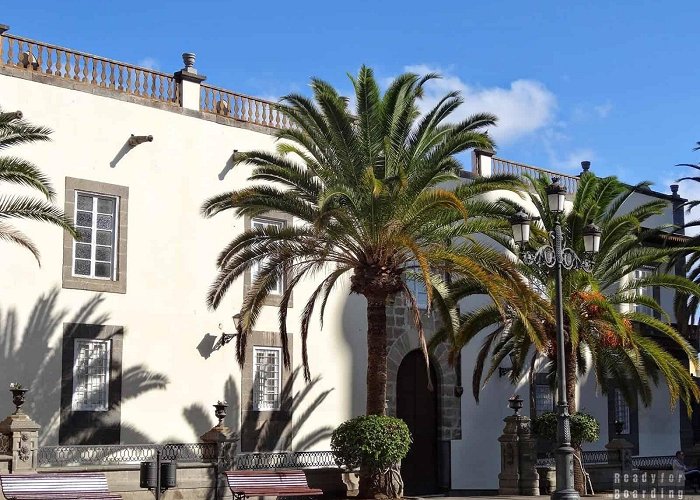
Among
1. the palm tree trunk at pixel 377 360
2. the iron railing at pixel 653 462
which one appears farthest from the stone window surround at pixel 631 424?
the palm tree trunk at pixel 377 360

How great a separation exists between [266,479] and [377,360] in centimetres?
290


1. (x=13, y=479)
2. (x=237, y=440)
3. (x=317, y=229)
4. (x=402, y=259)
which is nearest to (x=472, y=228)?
(x=402, y=259)

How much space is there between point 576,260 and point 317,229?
465cm

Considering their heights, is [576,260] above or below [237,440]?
above

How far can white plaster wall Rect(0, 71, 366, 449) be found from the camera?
1956cm

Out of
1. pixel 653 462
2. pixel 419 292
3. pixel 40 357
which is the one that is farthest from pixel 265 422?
pixel 653 462

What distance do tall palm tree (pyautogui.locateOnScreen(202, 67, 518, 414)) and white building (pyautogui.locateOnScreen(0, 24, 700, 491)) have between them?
7.14 feet

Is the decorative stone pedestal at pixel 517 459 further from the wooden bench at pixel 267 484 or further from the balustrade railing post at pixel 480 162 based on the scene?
the wooden bench at pixel 267 484

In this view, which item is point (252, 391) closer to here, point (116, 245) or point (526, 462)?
point (116, 245)

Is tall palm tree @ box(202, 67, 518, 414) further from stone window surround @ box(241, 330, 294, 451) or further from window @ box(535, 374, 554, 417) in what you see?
→ window @ box(535, 374, 554, 417)

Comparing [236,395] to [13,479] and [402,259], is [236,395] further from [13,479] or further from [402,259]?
[13,479]

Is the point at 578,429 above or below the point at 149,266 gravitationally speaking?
below

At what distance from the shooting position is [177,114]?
72.2ft

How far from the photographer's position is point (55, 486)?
15414 mm
